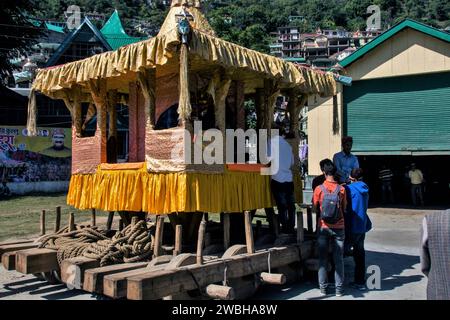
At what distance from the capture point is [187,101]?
21.6 ft

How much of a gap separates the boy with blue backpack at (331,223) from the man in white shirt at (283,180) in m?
1.18

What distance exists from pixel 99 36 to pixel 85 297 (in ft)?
84.9

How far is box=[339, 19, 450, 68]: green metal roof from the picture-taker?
16203 mm

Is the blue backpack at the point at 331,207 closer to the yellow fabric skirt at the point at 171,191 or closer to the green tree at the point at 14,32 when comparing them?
the yellow fabric skirt at the point at 171,191

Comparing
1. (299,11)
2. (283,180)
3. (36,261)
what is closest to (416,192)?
(283,180)

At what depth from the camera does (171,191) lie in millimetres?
6914

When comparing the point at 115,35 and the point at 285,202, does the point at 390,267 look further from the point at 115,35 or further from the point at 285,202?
the point at 115,35

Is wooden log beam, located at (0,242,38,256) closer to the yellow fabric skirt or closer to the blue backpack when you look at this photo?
the yellow fabric skirt

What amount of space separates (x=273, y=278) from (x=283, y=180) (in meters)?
2.13

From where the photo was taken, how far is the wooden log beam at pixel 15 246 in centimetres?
739

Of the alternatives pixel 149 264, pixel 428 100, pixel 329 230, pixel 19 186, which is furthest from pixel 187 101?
pixel 19 186

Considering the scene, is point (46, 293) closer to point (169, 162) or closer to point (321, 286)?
point (169, 162)

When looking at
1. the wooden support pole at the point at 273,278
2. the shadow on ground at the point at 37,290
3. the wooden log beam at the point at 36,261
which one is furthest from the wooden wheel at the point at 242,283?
the wooden log beam at the point at 36,261

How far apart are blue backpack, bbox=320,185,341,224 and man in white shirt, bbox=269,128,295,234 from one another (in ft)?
4.63
